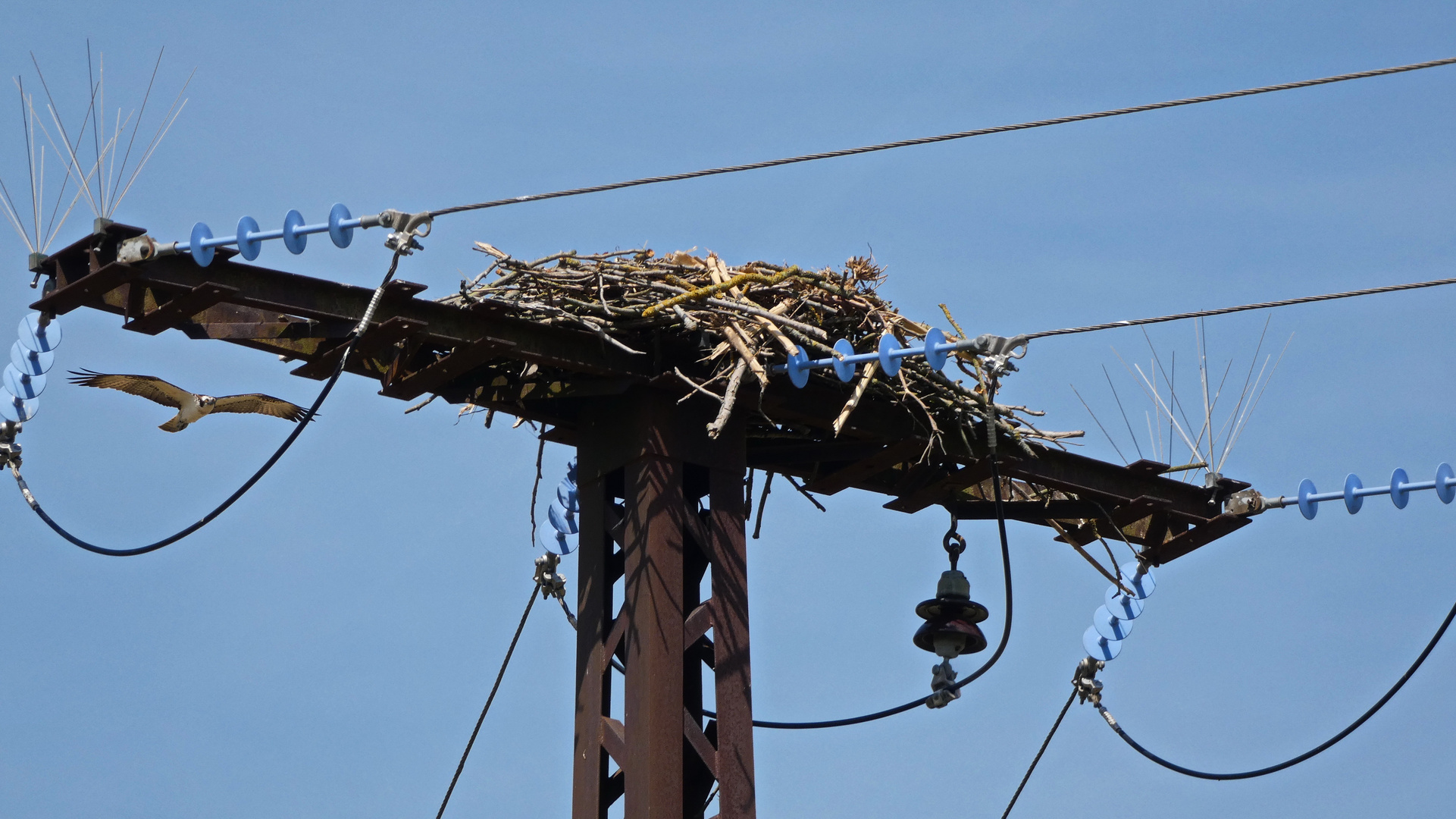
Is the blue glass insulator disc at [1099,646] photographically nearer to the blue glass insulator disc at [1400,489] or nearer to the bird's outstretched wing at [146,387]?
the blue glass insulator disc at [1400,489]

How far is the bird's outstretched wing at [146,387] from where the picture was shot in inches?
364

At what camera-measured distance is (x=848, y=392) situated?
33.3ft

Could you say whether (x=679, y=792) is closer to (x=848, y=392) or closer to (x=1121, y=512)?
(x=848, y=392)

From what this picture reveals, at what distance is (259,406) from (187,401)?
30 cm

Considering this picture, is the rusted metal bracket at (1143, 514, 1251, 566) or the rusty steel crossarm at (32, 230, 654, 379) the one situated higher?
the rusted metal bracket at (1143, 514, 1251, 566)

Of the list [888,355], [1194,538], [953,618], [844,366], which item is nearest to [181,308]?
[844,366]

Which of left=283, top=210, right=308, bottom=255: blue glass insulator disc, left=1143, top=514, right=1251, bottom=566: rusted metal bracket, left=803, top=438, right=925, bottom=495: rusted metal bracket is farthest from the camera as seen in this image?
left=1143, top=514, right=1251, bottom=566: rusted metal bracket

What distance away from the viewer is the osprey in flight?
367 inches

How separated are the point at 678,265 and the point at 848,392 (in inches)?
37.9

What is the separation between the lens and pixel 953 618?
10406mm

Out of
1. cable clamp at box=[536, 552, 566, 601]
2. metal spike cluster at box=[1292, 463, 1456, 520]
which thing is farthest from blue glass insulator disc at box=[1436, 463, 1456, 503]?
cable clamp at box=[536, 552, 566, 601]

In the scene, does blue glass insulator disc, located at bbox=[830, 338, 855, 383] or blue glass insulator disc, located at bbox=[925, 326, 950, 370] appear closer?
blue glass insulator disc, located at bbox=[925, 326, 950, 370]

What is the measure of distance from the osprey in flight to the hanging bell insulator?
3.09m

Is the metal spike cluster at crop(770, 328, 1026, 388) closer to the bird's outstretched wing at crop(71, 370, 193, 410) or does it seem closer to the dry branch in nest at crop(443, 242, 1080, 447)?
the dry branch in nest at crop(443, 242, 1080, 447)
